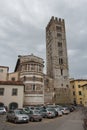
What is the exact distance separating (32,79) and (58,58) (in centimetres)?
2213

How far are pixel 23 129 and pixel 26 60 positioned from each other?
37555 millimetres

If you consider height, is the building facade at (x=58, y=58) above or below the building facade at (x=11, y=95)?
above

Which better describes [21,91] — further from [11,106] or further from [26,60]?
[26,60]

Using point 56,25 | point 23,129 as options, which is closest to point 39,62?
point 56,25

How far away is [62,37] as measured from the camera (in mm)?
74000

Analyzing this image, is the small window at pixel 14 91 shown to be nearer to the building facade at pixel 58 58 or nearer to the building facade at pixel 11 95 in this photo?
the building facade at pixel 11 95

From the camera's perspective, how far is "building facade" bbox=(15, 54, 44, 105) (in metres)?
49.1

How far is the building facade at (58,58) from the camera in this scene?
6291 cm

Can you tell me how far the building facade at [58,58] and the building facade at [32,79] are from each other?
1286cm

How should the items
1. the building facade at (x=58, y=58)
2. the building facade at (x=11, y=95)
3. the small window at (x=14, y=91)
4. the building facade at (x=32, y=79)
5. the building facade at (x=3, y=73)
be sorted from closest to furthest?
the building facade at (x=11, y=95) → the small window at (x=14, y=91) → the building facade at (x=32, y=79) → the building facade at (x=3, y=73) → the building facade at (x=58, y=58)

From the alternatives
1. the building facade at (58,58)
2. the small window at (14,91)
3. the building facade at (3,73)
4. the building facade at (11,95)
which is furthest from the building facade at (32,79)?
the building facade at (58,58)

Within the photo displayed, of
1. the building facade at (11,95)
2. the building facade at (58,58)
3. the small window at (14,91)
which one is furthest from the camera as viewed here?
the building facade at (58,58)

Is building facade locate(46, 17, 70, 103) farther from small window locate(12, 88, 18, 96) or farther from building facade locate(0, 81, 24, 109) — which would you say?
small window locate(12, 88, 18, 96)

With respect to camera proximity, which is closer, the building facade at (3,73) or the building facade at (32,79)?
the building facade at (32,79)
